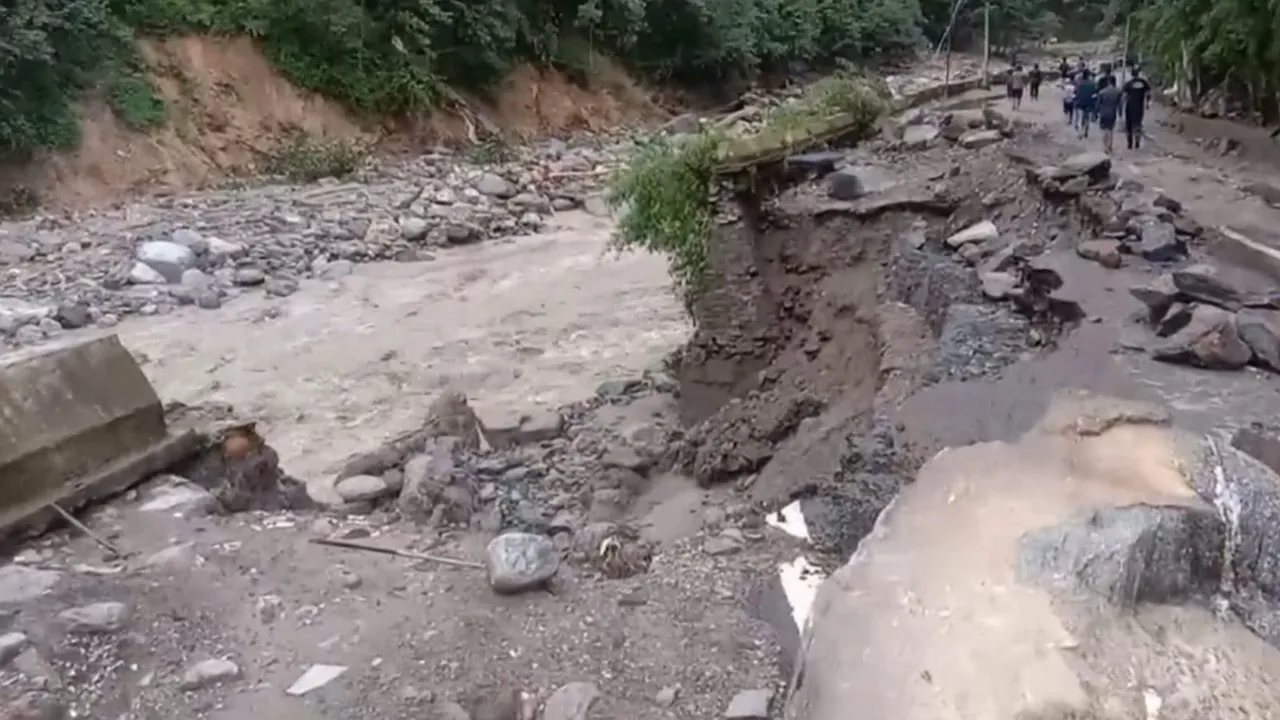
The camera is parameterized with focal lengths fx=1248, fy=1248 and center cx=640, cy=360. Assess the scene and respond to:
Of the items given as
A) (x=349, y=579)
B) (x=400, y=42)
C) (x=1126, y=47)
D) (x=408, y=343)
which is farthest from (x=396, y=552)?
(x=400, y=42)

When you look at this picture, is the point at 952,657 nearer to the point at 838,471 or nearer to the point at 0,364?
the point at 838,471

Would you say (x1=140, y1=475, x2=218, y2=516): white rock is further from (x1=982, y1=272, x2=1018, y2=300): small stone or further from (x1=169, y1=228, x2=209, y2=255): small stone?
(x1=169, y1=228, x2=209, y2=255): small stone

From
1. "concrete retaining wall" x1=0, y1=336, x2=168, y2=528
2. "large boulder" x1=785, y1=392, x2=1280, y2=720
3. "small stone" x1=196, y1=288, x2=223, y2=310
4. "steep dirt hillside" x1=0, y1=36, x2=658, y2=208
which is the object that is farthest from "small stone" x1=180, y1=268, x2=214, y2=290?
"large boulder" x1=785, y1=392, x2=1280, y2=720

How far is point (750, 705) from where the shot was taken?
4.22 meters

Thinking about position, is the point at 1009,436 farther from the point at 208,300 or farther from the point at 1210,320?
the point at 208,300

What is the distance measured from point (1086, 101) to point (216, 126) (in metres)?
12.4

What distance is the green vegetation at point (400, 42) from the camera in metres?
16.5

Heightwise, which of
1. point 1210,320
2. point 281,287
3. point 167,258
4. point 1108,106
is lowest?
point 281,287

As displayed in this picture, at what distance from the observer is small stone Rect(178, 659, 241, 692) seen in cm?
451

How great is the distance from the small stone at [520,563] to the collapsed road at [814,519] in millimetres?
18

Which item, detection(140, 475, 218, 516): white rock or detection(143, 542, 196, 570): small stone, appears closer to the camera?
detection(143, 542, 196, 570): small stone

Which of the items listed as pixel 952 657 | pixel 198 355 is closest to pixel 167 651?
pixel 952 657

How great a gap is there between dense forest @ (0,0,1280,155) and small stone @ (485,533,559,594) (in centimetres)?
915

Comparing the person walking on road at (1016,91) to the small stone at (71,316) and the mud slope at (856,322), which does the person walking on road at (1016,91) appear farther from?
A: the small stone at (71,316)
